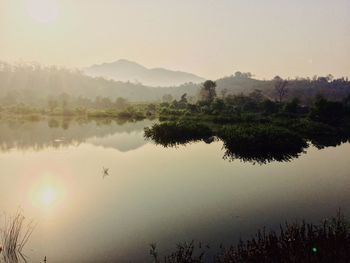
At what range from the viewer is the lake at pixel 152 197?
15.2 meters

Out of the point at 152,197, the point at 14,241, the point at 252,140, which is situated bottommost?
the point at 152,197

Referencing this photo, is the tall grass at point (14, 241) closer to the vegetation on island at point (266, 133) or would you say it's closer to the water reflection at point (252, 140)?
the water reflection at point (252, 140)

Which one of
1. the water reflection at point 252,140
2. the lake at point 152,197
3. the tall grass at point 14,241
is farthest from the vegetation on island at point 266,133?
the tall grass at point 14,241

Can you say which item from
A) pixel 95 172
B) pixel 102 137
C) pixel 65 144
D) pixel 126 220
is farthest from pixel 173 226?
pixel 102 137

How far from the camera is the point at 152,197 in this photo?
21672 mm

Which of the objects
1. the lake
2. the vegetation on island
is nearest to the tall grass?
the lake

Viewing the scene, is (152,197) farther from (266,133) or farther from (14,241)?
(266,133)


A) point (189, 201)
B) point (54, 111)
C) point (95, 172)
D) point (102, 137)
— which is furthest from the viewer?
point (54, 111)

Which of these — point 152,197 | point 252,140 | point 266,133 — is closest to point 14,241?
point 152,197

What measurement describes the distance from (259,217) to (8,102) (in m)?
156

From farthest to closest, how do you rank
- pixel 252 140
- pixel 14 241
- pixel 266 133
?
pixel 266 133 < pixel 252 140 < pixel 14 241

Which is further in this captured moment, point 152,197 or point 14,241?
point 152,197

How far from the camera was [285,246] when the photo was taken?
37.9 ft

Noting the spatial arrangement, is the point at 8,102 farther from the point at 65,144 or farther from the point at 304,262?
the point at 304,262
